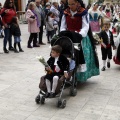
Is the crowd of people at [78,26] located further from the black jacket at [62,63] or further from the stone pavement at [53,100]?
the black jacket at [62,63]

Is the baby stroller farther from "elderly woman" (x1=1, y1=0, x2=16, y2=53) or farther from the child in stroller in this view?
"elderly woman" (x1=1, y1=0, x2=16, y2=53)

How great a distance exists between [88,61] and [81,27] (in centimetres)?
68

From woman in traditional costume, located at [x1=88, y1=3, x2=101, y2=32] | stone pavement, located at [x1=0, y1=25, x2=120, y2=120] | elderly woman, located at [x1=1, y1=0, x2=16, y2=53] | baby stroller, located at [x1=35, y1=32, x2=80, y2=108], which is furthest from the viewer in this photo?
woman in traditional costume, located at [x1=88, y1=3, x2=101, y2=32]

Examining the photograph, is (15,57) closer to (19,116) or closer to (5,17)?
(5,17)

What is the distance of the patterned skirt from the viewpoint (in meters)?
5.46

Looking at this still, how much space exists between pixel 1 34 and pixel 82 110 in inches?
365

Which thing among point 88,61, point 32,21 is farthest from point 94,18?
point 88,61

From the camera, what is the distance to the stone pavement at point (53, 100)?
428cm

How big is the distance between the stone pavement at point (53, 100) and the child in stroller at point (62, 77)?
0.16 meters

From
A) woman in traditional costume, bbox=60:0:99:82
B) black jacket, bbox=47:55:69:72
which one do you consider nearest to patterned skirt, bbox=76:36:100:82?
woman in traditional costume, bbox=60:0:99:82

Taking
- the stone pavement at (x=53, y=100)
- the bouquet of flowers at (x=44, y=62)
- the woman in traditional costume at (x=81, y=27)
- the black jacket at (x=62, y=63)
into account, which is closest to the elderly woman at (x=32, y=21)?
the stone pavement at (x=53, y=100)

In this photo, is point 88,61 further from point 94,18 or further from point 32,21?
point 94,18

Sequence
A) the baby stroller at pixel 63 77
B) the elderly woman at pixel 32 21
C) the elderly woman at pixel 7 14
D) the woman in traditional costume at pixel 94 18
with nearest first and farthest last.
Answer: the baby stroller at pixel 63 77 < the elderly woman at pixel 7 14 < the elderly woman at pixel 32 21 < the woman in traditional costume at pixel 94 18

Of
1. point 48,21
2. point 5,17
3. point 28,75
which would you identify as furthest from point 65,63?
point 48,21
